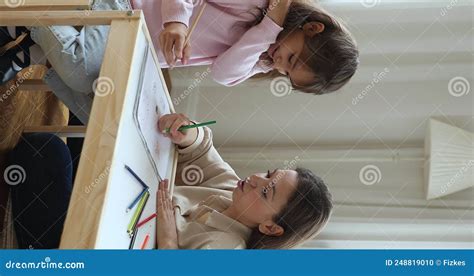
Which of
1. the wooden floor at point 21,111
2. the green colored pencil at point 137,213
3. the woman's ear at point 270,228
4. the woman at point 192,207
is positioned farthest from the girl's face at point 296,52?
the wooden floor at point 21,111

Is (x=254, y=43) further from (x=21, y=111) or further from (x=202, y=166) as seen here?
(x=21, y=111)

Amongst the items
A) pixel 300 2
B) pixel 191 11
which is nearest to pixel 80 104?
pixel 191 11

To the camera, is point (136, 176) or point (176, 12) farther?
point (176, 12)

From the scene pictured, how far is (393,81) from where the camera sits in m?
1.74

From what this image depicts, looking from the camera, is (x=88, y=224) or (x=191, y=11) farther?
(x=191, y=11)

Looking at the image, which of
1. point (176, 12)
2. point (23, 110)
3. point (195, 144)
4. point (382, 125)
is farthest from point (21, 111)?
point (382, 125)

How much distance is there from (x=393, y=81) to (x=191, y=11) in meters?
0.92

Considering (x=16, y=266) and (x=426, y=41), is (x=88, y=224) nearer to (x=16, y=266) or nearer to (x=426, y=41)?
(x=16, y=266)

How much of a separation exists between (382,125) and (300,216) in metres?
0.74

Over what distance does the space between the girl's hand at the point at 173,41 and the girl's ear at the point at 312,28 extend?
0.26m

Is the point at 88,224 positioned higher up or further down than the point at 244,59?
further down

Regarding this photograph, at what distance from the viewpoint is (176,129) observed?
112 centimetres

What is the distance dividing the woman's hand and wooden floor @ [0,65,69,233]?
0.38 meters

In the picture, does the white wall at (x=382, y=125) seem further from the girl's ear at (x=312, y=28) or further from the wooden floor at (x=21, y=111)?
the girl's ear at (x=312, y=28)
